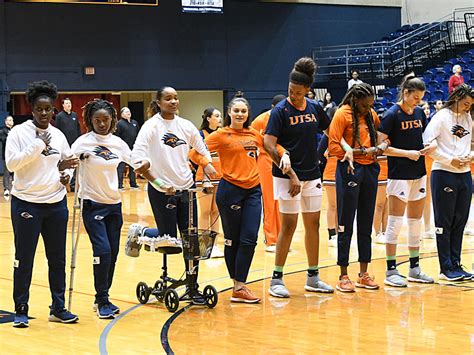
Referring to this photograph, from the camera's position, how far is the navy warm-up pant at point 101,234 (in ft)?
22.5

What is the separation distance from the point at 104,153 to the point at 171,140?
59 cm

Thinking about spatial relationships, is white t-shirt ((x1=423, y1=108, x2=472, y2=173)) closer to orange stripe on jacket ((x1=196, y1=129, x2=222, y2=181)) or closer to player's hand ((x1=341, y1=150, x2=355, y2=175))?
player's hand ((x1=341, y1=150, x2=355, y2=175))

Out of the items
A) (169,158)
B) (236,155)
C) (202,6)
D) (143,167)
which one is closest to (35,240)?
(143,167)

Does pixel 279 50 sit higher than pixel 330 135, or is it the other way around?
pixel 279 50

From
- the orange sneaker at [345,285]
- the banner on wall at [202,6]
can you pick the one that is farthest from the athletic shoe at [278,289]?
the banner on wall at [202,6]

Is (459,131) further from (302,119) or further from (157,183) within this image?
(157,183)

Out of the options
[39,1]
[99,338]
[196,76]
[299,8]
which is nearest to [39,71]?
[39,1]

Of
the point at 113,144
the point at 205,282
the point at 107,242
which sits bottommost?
the point at 205,282

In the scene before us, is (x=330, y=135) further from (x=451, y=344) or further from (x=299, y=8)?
(x=299, y=8)

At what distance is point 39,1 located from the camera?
23.2 meters

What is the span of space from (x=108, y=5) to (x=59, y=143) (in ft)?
59.4

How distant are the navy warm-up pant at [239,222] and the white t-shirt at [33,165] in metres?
1.45

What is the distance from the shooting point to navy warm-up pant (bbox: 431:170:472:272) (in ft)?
26.6

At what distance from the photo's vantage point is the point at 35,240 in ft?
21.7
